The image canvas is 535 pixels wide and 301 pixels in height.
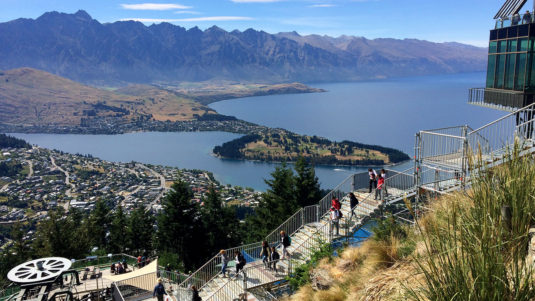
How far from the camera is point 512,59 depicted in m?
17.7

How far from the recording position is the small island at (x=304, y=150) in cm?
11112

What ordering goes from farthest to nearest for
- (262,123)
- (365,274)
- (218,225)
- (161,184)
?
1. (262,123)
2. (161,184)
3. (218,225)
4. (365,274)

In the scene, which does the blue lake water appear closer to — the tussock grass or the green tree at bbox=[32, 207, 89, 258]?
the green tree at bbox=[32, 207, 89, 258]

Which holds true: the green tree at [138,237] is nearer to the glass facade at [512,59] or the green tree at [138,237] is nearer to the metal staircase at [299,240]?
the metal staircase at [299,240]

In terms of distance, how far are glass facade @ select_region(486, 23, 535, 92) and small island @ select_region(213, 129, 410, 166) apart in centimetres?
8805

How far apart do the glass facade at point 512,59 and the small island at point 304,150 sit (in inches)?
3466

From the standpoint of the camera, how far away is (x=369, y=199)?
1428cm

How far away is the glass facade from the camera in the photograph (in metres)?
16.8

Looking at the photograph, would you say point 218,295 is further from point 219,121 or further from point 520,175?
point 219,121

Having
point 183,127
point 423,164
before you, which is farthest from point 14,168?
point 423,164

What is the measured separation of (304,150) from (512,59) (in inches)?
4302

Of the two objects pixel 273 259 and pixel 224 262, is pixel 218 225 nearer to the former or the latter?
pixel 224 262

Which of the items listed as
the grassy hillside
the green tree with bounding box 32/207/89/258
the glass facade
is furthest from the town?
the grassy hillside

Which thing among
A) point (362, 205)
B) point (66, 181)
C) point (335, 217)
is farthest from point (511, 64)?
point (66, 181)
